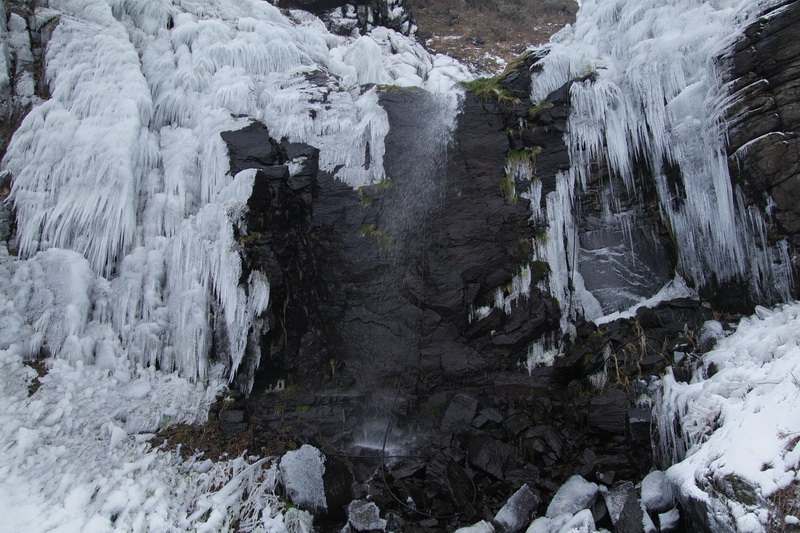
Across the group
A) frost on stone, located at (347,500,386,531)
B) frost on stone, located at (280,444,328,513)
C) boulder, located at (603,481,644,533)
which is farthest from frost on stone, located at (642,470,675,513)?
frost on stone, located at (280,444,328,513)

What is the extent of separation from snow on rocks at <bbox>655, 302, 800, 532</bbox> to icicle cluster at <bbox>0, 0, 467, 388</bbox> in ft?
19.4

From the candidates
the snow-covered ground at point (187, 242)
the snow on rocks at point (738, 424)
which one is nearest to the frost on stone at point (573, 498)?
the snow on rocks at point (738, 424)

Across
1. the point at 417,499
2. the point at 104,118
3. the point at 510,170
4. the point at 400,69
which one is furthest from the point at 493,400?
the point at 400,69

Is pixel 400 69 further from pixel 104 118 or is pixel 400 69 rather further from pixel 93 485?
pixel 93 485

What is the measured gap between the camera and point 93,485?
236 inches

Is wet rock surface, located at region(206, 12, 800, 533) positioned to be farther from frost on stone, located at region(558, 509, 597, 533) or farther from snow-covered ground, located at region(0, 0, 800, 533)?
snow-covered ground, located at region(0, 0, 800, 533)

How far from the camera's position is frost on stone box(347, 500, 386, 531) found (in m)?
5.98

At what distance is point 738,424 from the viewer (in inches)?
179

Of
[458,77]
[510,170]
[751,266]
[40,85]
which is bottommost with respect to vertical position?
[751,266]

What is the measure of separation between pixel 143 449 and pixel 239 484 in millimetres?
1419

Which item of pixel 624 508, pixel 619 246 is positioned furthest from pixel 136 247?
pixel 619 246

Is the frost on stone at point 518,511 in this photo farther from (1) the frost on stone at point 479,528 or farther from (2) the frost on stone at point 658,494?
(2) the frost on stone at point 658,494

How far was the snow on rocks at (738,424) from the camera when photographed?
3.89 metres

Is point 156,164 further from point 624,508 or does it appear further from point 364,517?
point 624,508
